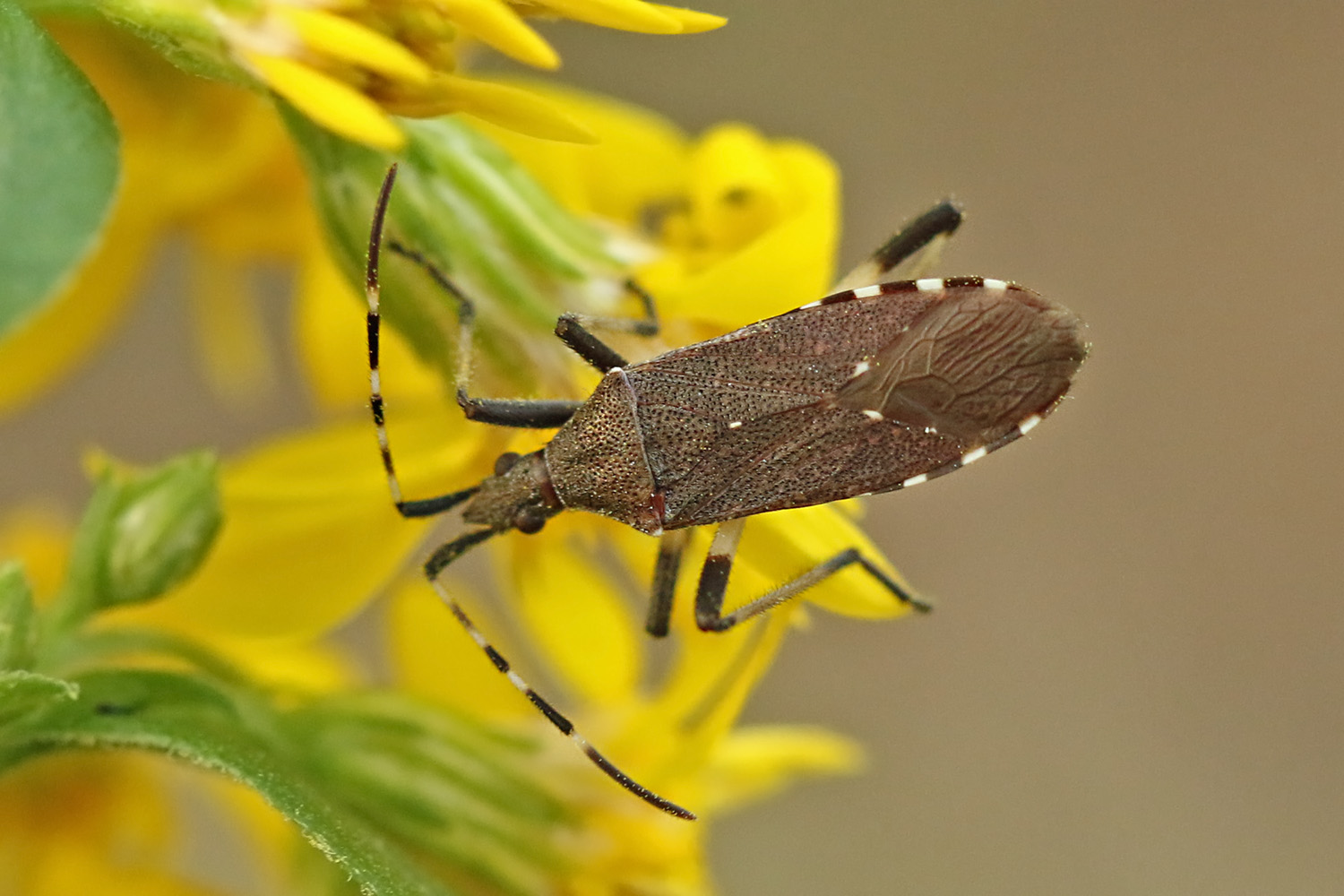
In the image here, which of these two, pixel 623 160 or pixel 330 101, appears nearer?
pixel 330 101

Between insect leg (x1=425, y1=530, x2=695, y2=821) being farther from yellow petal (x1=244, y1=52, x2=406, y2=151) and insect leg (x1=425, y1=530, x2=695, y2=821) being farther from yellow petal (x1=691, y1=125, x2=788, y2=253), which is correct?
yellow petal (x1=244, y1=52, x2=406, y2=151)

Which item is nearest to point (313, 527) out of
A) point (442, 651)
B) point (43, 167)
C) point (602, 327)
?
point (442, 651)

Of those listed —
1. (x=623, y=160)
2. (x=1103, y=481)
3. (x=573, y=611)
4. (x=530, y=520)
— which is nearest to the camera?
(x=530, y=520)

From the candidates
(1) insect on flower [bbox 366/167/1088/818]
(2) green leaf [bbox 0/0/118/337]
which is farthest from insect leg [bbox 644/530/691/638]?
(2) green leaf [bbox 0/0/118/337]

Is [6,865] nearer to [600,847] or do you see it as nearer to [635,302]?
[600,847]

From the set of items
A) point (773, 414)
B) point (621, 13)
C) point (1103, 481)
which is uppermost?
point (621, 13)

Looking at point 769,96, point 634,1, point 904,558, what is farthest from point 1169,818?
point 634,1

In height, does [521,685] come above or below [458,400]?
below

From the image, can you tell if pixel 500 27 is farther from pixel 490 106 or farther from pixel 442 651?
pixel 442 651
